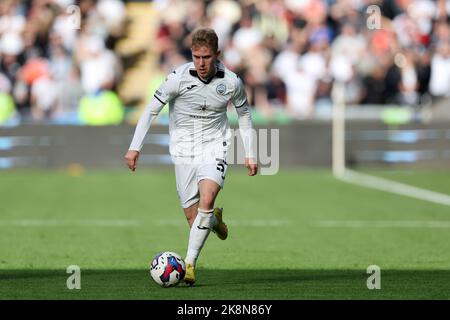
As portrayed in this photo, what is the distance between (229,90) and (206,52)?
56cm

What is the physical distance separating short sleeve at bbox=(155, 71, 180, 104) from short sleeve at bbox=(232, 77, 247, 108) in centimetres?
51

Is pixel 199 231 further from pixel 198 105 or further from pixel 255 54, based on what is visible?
pixel 255 54

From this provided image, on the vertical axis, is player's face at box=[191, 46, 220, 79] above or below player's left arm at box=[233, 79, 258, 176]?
above

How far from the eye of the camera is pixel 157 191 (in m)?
22.2

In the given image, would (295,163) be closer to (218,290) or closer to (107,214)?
(107,214)

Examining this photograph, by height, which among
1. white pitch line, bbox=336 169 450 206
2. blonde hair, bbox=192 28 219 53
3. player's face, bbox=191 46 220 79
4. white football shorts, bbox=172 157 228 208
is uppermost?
white pitch line, bbox=336 169 450 206

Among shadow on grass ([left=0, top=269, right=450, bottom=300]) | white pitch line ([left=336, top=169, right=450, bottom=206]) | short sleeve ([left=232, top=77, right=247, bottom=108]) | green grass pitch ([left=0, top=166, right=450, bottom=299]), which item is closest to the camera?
shadow on grass ([left=0, top=269, right=450, bottom=300])

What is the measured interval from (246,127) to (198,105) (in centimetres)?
50

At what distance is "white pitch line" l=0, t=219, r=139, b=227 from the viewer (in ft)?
54.5

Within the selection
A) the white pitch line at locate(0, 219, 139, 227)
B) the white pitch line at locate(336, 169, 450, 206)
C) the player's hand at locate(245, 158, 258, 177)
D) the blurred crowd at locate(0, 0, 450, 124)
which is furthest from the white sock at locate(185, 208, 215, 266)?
the blurred crowd at locate(0, 0, 450, 124)

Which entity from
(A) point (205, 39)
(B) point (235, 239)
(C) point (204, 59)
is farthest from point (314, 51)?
(A) point (205, 39)

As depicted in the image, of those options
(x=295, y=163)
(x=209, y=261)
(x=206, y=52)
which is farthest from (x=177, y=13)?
(x=206, y=52)

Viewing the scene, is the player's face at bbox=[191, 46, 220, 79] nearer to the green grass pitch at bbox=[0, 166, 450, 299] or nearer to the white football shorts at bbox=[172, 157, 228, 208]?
the white football shorts at bbox=[172, 157, 228, 208]

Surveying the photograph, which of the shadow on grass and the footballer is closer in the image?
the shadow on grass
